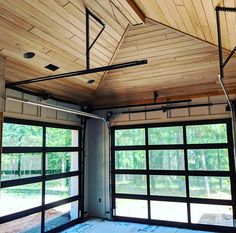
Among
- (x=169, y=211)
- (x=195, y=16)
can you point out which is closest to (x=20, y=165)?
(x=169, y=211)

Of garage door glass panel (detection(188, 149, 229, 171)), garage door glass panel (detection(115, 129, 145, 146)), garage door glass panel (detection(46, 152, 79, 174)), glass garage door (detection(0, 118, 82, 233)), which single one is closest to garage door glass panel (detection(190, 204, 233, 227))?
garage door glass panel (detection(188, 149, 229, 171))

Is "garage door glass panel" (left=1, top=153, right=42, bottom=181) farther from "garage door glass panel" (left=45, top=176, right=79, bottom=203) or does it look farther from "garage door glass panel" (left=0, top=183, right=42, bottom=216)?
"garage door glass panel" (left=45, top=176, right=79, bottom=203)

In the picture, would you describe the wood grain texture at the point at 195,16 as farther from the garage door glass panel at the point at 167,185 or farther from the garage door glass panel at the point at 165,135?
the garage door glass panel at the point at 167,185

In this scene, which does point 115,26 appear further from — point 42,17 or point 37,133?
point 37,133

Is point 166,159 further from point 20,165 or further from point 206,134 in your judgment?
point 20,165

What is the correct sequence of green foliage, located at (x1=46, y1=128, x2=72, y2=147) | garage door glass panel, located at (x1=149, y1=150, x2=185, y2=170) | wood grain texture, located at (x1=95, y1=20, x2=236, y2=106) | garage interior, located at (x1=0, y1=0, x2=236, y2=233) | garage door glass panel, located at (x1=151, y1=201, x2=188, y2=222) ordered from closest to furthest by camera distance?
garage interior, located at (x1=0, y1=0, x2=236, y2=233)
wood grain texture, located at (x1=95, y1=20, x2=236, y2=106)
green foliage, located at (x1=46, y1=128, x2=72, y2=147)
garage door glass panel, located at (x1=151, y1=201, x2=188, y2=222)
garage door glass panel, located at (x1=149, y1=150, x2=185, y2=170)

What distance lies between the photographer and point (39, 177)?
509cm

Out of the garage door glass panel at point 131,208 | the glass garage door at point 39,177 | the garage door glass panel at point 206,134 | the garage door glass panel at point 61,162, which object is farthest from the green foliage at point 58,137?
the garage door glass panel at point 206,134

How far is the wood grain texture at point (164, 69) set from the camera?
171 inches

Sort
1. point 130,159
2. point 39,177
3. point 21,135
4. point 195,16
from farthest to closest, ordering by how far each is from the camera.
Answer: point 130,159 → point 39,177 → point 21,135 → point 195,16

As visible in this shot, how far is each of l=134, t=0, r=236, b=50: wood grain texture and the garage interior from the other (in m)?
0.02

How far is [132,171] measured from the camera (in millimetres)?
6242

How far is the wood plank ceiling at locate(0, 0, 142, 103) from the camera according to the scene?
3340mm

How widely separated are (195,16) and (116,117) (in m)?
3.61
